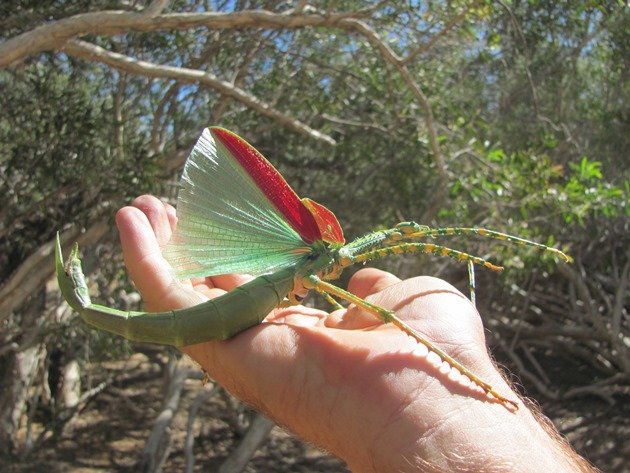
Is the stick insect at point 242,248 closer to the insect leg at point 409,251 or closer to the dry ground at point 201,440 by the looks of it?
the insect leg at point 409,251

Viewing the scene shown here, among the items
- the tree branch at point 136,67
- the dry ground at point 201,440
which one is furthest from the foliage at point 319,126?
the dry ground at point 201,440

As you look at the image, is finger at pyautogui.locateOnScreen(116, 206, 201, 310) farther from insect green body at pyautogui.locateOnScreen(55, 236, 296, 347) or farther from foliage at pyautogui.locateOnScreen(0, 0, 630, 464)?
foliage at pyautogui.locateOnScreen(0, 0, 630, 464)

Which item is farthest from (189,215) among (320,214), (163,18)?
(163,18)

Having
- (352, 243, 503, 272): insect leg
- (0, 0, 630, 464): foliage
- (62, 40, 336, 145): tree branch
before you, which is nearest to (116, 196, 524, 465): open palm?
(352, 243, 503, 272): insect leg

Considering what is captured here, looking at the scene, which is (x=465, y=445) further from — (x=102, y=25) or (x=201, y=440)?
(x=201, y=440)

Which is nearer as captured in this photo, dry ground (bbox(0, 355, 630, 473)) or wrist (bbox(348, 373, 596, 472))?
wrist (bbox(348, 373, 596, 472))

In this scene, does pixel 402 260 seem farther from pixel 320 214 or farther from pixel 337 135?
pixel 320 214

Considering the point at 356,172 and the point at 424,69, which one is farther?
the point at 356,172

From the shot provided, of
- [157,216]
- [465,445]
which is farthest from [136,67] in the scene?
[465,445]
